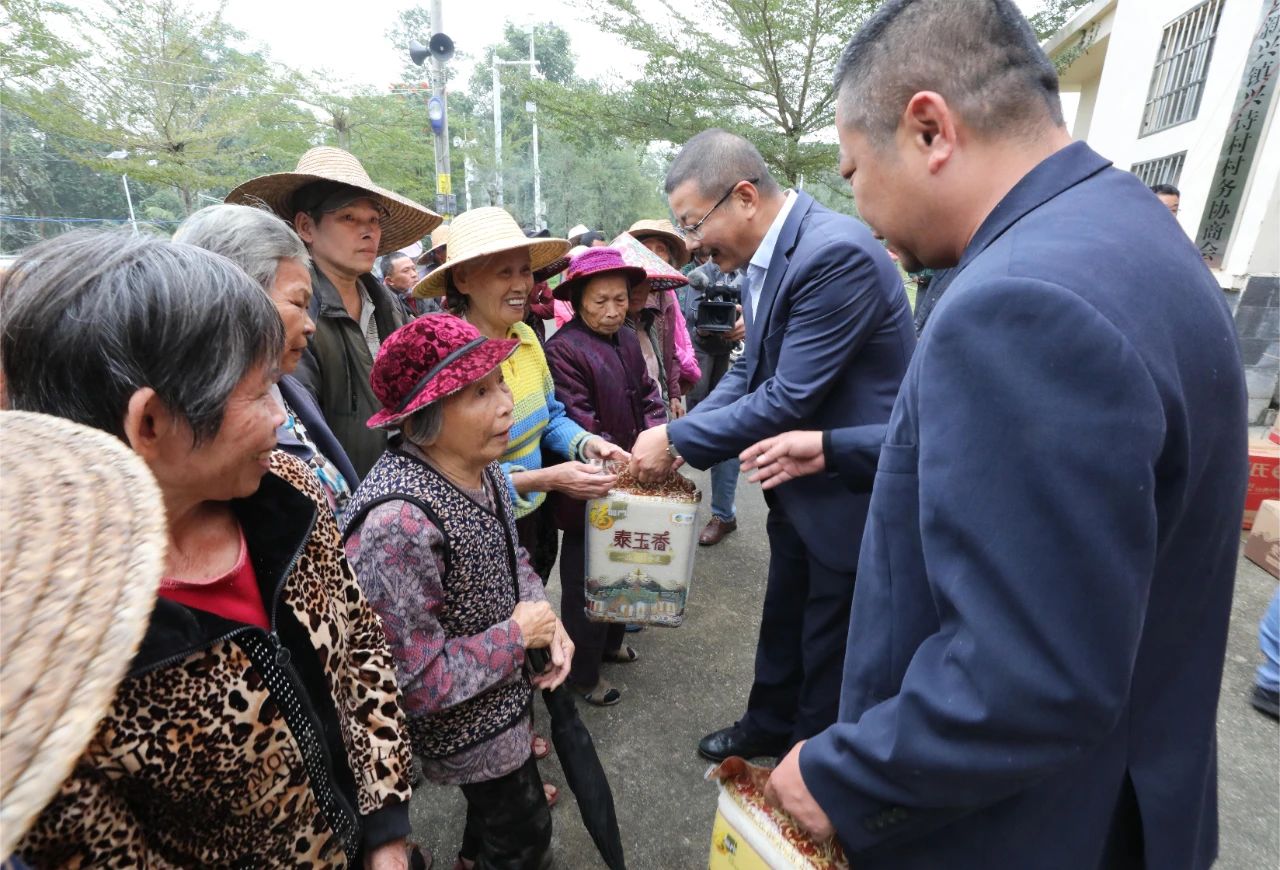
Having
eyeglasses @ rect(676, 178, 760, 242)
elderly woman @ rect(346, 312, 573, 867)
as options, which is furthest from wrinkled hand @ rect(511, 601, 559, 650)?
eyeglasses @ rect(676, 178, 760, 242)

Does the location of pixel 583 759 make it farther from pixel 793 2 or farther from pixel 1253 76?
pixel 793 2

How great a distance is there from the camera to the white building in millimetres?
6512

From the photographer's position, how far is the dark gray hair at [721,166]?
7.64ft

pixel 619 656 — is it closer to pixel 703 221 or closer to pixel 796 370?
pixel 796 370

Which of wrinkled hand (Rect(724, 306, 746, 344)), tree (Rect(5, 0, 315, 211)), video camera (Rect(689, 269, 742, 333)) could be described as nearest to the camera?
video camera (Rect(689, 269, 742, 333))

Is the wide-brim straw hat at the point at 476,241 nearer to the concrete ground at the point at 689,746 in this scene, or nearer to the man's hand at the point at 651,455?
the man's hand at the point at 651,455

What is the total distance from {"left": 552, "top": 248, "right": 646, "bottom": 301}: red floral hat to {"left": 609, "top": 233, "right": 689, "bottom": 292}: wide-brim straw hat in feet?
0.12

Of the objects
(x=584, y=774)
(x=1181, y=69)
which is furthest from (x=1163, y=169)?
(x=584, y=774)

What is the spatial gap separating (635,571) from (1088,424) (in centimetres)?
181

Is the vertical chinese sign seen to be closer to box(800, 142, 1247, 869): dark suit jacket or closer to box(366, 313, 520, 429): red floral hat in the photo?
box(800, 142, 1247, 869): dark suit jacket

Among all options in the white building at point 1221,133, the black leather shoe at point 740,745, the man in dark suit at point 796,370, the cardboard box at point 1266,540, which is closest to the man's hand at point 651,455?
the man in dark suit at point 796,370

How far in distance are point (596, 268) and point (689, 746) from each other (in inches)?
82.1

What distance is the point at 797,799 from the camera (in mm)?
1020

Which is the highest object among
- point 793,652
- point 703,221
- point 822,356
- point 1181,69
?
point 1181,69
